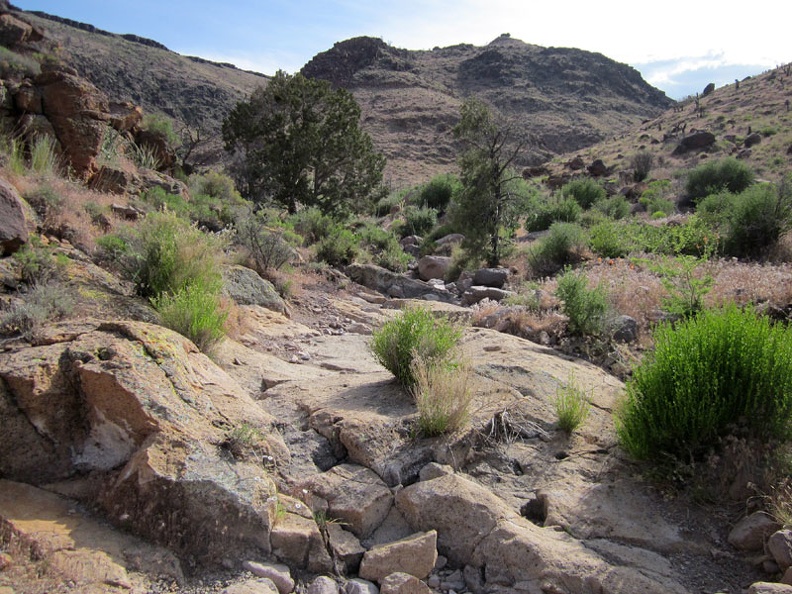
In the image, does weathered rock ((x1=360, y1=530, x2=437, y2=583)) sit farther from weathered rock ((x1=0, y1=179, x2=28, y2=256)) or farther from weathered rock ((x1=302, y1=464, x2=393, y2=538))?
weathered rock ((x1=0, y1=179, x2=28, y2=256))

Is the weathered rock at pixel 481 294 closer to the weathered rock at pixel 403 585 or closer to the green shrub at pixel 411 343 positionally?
the green shrub at pixel 411 343

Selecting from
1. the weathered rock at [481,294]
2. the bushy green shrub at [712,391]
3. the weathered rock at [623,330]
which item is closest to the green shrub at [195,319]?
the bushy green shrub at [712,391]

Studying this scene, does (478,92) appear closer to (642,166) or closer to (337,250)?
(642,166)

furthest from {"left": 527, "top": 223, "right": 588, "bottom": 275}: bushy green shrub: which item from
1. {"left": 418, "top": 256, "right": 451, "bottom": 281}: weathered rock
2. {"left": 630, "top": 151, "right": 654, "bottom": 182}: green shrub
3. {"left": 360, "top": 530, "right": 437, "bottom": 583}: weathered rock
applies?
{"left": 630, "top": 151, "right": 654, "bottom": 182}: green shrub

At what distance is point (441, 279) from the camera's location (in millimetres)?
14180

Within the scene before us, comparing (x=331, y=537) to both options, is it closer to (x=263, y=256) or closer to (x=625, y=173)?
(x=263, y=256)

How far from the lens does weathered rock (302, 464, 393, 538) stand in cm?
322

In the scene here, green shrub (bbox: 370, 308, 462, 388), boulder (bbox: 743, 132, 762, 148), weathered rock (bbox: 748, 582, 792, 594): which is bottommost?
weathered rock (bbox: 748, 582, 792, 594)

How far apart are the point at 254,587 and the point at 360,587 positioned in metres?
0.54

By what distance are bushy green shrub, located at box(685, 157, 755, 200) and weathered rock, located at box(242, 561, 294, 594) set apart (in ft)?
75.2

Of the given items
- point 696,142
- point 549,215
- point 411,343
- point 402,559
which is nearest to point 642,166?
point 696,142

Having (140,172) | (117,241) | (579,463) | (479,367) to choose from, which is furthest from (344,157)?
(579,463)

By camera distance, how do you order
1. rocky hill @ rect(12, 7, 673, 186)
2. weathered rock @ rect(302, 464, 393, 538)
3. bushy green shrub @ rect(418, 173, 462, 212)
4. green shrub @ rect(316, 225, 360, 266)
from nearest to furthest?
weathered rock @ rect(302, 464, 393, 538), green shrub @ rect(316, 225, 360, 266), bushy green shrub @ rect(418, 173, 462, 212), rocky hill @ rect(12, 7, 673, 186)

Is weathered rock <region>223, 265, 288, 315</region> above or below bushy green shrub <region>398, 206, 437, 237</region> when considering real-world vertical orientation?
below
